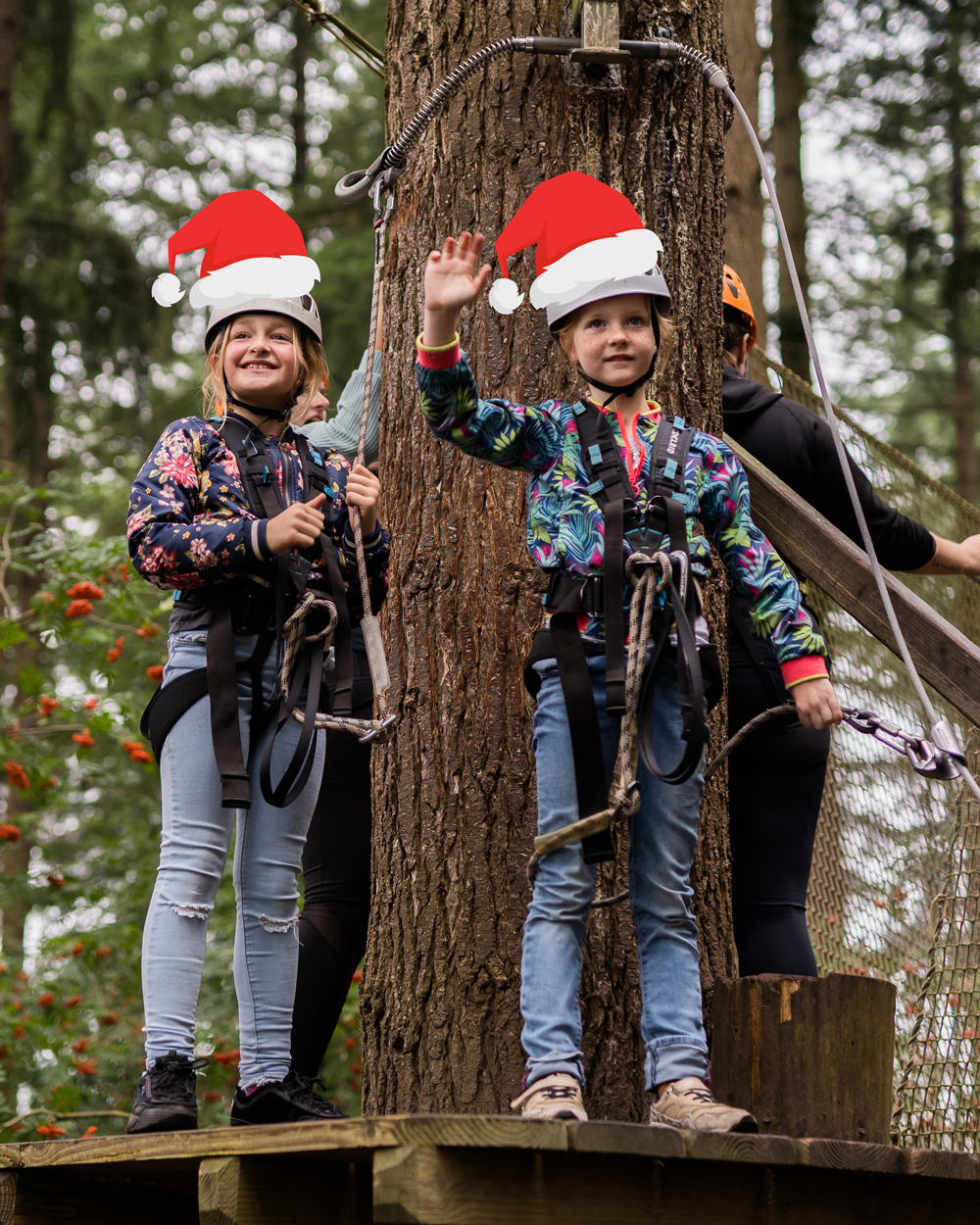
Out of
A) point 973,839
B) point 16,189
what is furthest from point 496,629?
point 16,189

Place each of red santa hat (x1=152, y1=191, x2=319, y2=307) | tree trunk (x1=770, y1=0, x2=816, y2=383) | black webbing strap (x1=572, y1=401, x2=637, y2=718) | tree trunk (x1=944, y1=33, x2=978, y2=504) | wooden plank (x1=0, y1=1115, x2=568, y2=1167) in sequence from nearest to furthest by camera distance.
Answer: wooden plank (x1=0, y1=1115, x2=568, y2=1167), black webbing strap (x1=572, y1=401, x2=637, y2=718), red santa hat (x1=152, y1=191, x2=319, y2=307), tree trunk (x1=770, y1=0, x2=816, y2=383), tree trunk (x1=944, y1=33, x2=978, y2=504)

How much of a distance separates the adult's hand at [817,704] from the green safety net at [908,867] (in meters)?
0.71

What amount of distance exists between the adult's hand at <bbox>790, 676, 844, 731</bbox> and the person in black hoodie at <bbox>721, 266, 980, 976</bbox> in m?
0.42

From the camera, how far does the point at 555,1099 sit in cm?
220

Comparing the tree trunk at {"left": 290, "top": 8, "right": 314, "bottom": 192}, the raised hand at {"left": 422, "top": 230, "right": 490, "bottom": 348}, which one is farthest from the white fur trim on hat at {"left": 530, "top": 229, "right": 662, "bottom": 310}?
the tree trunk at {"left": 290, "top": 8, "right": 314, "bottom": 192}

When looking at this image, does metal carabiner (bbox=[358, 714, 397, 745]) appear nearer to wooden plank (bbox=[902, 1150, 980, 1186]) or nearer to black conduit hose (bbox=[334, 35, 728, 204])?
wooden plank (bbox=[902, 1150, 980, 1186])

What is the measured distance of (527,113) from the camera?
322cm

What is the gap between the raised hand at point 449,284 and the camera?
242cm

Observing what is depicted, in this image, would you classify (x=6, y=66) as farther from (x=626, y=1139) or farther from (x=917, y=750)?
(x=626, y=1139)

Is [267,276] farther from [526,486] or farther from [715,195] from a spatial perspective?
[715,195]

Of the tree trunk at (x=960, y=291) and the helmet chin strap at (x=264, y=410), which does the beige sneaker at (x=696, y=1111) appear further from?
the tree trunk at (x=960, y=291)

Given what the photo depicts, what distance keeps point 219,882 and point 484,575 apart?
925 millimetres

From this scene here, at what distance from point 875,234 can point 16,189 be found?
7936mm

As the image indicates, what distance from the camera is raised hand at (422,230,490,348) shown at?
242 centimetres
